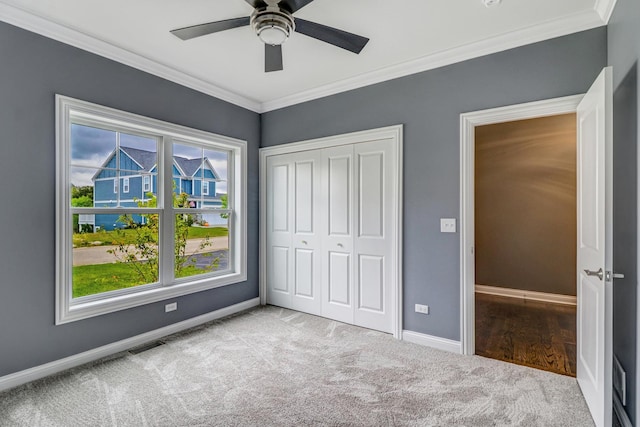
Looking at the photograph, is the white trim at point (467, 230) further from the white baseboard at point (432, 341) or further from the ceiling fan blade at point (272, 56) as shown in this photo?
the ceiling fan blade at point (272, 56)

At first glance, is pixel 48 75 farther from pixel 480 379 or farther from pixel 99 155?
pixel 480 379

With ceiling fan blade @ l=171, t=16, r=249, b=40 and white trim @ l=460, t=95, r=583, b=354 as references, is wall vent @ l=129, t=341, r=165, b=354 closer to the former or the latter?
ceiling fan blade @ l=171, t=16, r=249, b=40

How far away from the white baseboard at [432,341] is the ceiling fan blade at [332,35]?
8.45ft

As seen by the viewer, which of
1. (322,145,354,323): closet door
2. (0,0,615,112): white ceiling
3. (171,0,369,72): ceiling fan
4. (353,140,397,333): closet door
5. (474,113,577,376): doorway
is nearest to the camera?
(171,0,369,72): ceiling fan

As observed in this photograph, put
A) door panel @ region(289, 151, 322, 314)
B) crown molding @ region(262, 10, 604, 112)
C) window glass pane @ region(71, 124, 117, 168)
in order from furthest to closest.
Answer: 1. door panel @ region(289, 151, 322, 314)
2. window glass pane @ region(71, 124, 117, 168)
3. crown molding @ region(262, 10, 604, 112)

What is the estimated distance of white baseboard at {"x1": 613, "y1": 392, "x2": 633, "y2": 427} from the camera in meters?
1.79

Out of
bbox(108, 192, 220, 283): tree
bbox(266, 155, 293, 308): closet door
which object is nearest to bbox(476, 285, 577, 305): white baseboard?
bbox(266, 155, 293, 308): closet door

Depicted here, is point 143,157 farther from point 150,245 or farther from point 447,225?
point 447,225

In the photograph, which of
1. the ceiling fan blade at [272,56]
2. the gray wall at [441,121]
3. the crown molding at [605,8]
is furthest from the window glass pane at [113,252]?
the crown molding at [605,8]

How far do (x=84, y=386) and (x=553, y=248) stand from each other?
5.42 metres

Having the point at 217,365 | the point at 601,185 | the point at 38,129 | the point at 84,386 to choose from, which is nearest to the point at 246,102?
the point at 38,129

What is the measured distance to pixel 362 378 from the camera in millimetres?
2416

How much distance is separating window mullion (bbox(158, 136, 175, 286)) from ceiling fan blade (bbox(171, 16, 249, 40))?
4.90 feet

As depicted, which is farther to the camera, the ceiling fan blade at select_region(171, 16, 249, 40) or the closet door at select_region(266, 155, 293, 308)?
the closet door at select_region(266, 155, 293, 308)
